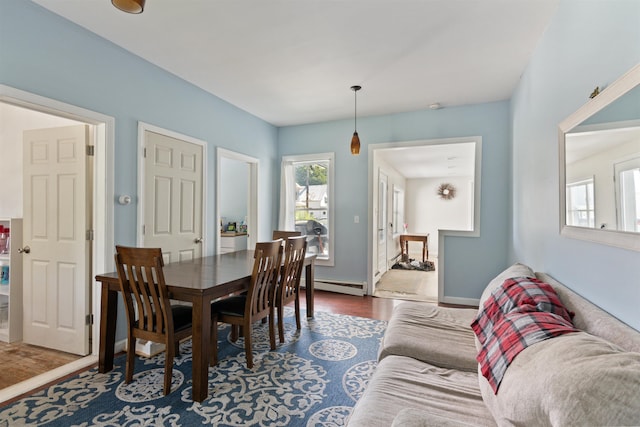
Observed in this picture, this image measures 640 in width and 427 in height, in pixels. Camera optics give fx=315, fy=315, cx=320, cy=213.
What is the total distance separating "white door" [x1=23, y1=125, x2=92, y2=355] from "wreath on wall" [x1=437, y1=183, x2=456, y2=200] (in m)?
8.59

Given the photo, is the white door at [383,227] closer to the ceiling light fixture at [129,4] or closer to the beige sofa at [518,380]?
the beige sofa at [518,380]

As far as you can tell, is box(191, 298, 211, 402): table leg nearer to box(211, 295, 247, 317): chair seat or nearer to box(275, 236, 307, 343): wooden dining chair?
box(211, 295, 247, 317): chair seat

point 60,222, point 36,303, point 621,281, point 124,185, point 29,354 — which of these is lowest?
point 29,354

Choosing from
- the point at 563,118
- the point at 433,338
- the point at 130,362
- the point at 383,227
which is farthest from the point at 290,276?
the point at 383,227

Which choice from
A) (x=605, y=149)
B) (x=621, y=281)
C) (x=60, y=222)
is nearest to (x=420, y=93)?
(x=605, y=149)

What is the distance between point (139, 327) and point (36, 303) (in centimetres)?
146

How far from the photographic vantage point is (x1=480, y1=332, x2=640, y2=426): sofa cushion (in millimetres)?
777

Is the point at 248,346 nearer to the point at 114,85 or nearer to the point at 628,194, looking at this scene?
the point at 628,194

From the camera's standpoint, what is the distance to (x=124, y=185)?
112 inches

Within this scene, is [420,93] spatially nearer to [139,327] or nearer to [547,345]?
[547,345]

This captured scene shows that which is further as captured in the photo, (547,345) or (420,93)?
(420,93)

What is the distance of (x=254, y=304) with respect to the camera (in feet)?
8.29

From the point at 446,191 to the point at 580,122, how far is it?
7.90m

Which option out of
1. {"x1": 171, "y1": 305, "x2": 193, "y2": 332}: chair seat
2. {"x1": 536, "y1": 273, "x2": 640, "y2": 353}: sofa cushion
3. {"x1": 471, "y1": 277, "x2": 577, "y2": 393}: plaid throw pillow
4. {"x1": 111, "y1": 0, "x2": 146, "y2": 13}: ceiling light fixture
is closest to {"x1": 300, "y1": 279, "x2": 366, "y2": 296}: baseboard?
{"x1": 171, "y1": 305, "x2": 193, "y2": 332}: chair seat
